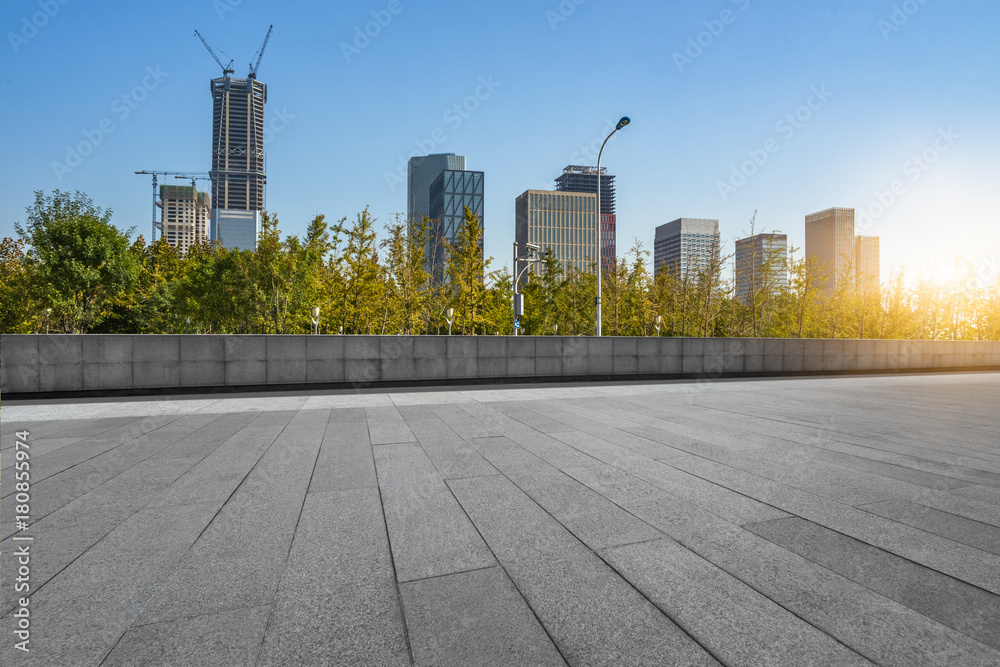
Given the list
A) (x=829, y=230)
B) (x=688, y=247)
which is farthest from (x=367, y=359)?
(x=829, y=230)

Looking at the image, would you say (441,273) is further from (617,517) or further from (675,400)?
Result: (617,517)

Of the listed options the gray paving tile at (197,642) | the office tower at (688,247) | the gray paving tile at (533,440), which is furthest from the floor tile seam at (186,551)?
the office tower at (688,247)

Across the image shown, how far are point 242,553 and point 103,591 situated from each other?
683mm

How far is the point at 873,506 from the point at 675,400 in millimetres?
6877

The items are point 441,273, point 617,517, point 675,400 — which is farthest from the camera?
point 441,273

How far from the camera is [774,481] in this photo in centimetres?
466

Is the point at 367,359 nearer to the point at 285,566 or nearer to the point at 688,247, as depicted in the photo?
the point at 285,566

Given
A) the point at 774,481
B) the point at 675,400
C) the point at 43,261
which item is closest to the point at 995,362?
the point at 675,400

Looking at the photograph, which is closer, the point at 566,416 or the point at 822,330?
the point at 566,416

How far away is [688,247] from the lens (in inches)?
1647

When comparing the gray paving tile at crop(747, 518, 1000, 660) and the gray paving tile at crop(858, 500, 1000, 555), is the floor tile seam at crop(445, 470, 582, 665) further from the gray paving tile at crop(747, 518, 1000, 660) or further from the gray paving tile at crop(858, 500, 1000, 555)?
the gray paving tile at crop(858, 500, 1000, 555)

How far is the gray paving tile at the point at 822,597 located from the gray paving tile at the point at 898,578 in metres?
0.08

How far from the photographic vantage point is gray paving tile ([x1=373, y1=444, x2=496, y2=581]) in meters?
2.99

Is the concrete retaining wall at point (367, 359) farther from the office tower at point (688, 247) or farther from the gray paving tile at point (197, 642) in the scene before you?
the office tower at point (688, 247)
